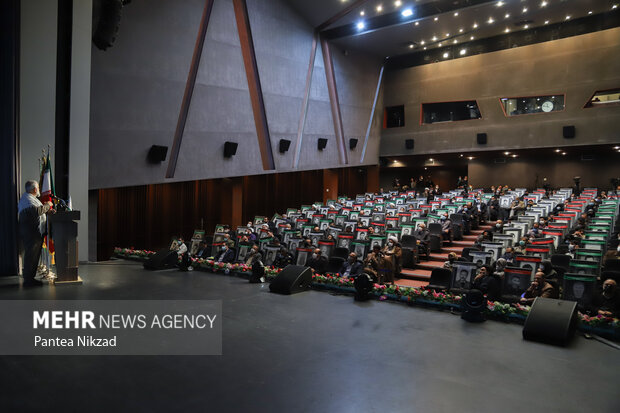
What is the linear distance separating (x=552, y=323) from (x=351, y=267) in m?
3.97

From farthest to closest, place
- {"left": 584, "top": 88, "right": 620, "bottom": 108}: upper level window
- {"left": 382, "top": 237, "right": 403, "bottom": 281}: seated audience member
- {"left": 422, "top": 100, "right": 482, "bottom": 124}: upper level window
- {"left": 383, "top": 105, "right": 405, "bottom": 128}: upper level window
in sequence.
Result: {"left": 383, "top": 105, "right": 405, "bottom": 128}: upper level window
{"left": 422, "top": 100, "right": 482, "bottom": 124}: upper level window
{"left": 584, "top": 88, "right": 620, "bottom": 108}: upper level window
{"left": 382, "top": 237, "right": 403, "bottom": 281}: seated audience member

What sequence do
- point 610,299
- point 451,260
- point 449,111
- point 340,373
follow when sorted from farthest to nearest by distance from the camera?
1. point 449,111
2. point 451,260
3. point 610,299
4. point 340,373

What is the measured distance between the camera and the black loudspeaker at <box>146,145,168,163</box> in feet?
41.0

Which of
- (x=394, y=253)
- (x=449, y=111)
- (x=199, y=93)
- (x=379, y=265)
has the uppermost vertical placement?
(x=449, y=111)

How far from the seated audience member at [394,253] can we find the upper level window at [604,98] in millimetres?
14134

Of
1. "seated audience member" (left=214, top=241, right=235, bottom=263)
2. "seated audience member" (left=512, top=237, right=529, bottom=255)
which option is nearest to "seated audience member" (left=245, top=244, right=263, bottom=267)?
"seated audience member" (left=214, top=241, right=235, bottom=263)

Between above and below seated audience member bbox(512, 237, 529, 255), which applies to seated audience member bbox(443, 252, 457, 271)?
below

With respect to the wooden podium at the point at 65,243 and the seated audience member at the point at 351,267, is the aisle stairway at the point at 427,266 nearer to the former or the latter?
the seated audience member at the point at 351,267

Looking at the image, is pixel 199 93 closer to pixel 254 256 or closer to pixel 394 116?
pixel 254 256

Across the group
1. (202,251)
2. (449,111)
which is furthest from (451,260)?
(449,111)

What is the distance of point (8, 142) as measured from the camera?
7977 mm

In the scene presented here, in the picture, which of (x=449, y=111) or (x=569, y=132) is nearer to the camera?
(x=569, y=132)

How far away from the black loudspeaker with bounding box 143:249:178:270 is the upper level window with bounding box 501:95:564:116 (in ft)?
54.8

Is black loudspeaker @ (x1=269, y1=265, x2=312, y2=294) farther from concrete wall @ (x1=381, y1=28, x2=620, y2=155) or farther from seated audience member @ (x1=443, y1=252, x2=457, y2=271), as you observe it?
concrete wall @ (x1=381, y1=28, x2=620, y2=155)
